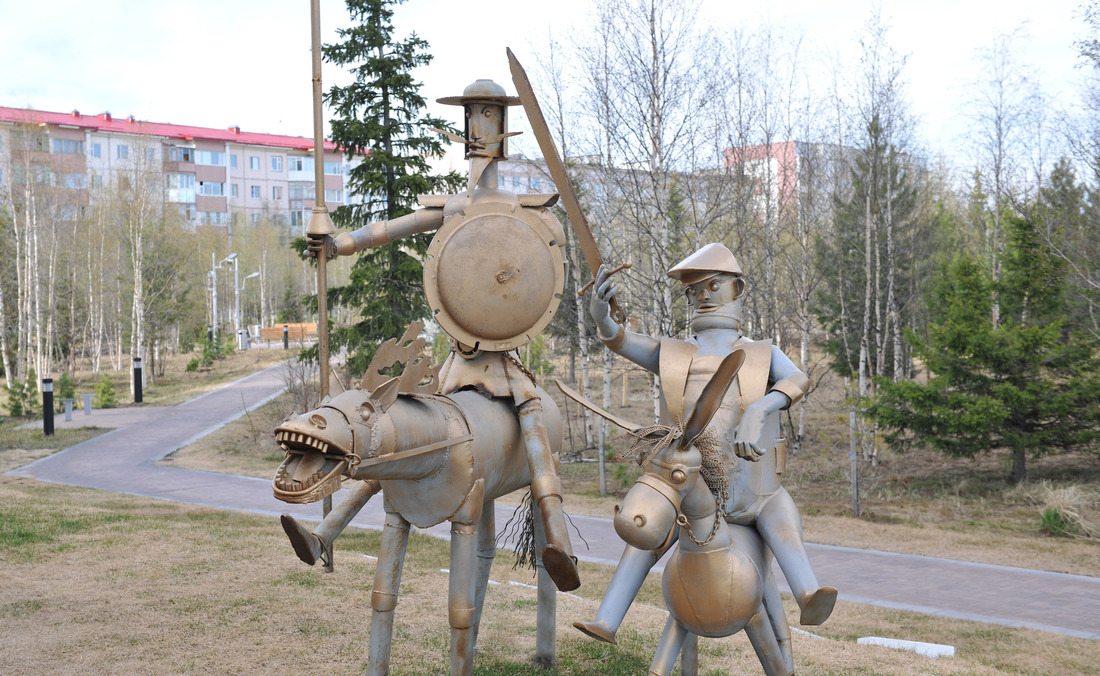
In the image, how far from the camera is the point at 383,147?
14406 millimetres

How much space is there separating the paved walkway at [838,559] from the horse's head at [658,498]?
5.57 metres

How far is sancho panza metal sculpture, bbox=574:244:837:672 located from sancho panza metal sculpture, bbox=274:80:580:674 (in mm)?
458

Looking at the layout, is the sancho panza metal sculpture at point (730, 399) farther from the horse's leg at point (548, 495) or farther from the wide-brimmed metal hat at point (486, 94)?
the wide-brimmed metal hat at point (486, 94)

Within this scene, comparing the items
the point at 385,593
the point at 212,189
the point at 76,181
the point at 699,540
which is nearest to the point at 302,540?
the point at 385,593

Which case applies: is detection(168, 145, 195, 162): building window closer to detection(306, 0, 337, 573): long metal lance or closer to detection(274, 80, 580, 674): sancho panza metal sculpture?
detection(306, 0, 337, 573): long metal lance

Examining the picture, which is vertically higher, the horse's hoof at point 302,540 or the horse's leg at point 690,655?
the horse's hoof at point 302,540

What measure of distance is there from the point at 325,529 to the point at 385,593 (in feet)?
1.72

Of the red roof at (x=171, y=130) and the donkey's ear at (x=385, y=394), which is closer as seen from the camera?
the donkey's ear at (x=385, y=394)

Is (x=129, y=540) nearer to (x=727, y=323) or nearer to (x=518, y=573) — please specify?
(x=518, y=573)

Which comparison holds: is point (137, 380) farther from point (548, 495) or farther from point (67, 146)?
point (67, 146)

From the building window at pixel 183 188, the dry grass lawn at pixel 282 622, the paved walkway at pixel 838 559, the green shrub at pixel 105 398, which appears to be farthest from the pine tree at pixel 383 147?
the building window at pixel 183 188

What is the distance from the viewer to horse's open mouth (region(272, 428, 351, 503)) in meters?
2.93

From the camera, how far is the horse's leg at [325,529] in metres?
4.08

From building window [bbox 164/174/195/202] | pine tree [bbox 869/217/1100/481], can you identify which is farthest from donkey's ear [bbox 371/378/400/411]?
building window [bbox 164/174/195/202]
